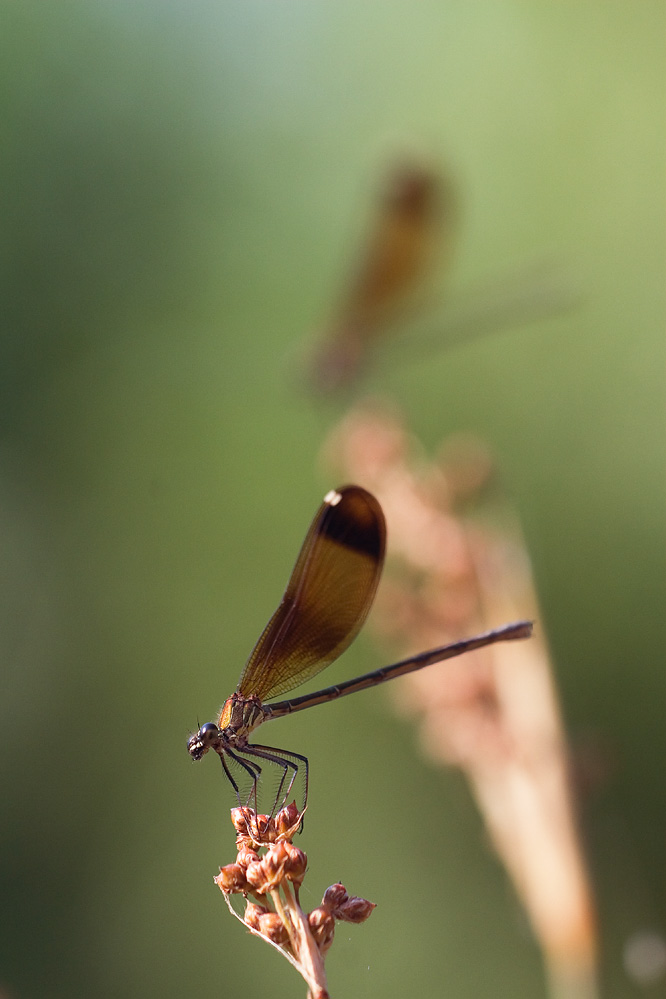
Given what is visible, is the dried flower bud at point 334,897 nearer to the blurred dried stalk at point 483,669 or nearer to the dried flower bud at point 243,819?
the dried flower bud at point 243,819

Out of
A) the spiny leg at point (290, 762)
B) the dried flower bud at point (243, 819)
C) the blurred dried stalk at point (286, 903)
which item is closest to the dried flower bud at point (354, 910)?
the blurred dried stalk at point (286, 903)

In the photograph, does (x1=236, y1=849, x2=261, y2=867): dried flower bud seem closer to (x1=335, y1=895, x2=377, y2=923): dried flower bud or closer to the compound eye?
(x1=335, y1=895, x2=377, y2=923): dried flower bud

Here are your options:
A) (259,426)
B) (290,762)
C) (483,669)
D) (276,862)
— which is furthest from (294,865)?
(259,426)

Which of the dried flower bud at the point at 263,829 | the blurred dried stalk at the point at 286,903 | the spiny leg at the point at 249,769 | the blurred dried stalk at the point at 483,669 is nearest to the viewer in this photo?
the blurred dried stalk at the point at 286,903

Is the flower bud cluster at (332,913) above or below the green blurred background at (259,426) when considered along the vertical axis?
below

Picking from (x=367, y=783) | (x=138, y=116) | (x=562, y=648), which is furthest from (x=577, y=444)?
(x=138, y=116)

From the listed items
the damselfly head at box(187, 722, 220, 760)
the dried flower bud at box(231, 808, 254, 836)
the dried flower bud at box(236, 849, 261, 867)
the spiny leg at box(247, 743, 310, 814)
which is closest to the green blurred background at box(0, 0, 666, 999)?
the spiny leg at box(247, 743, 310, 814)

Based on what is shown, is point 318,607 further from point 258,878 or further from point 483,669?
point 258,878
